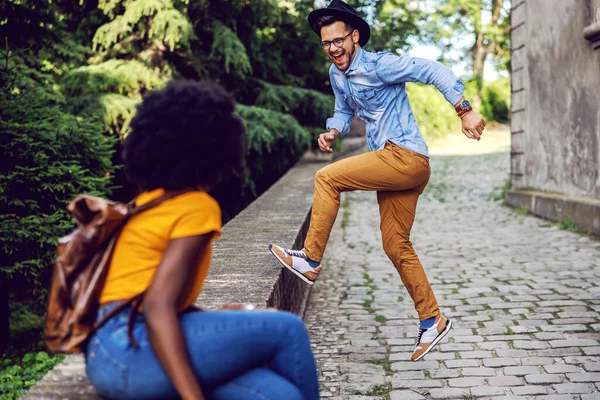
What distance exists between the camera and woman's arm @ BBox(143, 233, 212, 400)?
6.28ft

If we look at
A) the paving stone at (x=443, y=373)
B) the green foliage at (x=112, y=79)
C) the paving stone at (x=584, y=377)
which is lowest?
the paving stone at (x=443, y=373)

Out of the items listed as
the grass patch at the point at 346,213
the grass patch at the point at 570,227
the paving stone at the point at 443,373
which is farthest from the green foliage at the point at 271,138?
the paving stone at the point at 443,373

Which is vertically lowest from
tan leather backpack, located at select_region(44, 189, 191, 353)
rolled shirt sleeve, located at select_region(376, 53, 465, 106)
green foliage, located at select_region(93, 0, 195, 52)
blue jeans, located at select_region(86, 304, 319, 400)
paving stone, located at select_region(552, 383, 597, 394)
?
paving stone, located at select_region(552, 383, 597, 394)

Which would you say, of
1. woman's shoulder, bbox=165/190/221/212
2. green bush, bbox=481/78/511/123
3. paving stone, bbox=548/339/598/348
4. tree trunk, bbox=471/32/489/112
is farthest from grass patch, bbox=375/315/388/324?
green bush, bbox=481/78/511/123

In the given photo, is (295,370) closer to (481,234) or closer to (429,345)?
(429,345)

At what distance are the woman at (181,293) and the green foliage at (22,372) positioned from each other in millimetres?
3486

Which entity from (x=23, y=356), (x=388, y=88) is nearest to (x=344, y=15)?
(x=388, y=88)

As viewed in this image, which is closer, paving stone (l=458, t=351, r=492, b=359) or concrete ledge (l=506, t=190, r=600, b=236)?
paving stone (l=458, t=351, r=492, b=359)

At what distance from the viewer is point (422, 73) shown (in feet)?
12.6

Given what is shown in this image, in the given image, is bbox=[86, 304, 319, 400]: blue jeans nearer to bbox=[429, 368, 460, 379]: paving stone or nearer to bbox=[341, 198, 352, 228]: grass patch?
bbox=[429, 368, 460, 379]: paving stone

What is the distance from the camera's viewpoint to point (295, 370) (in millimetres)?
2180

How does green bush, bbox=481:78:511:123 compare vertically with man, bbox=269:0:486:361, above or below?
above

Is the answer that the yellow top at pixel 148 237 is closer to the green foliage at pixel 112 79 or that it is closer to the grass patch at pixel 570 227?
the grass patch at pixel 570 227

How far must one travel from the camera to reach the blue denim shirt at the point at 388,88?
151 inches
